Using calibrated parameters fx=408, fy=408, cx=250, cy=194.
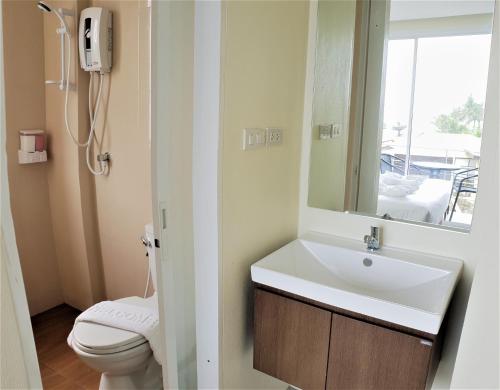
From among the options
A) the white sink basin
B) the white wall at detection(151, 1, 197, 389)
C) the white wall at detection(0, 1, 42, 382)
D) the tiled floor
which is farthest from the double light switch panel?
the tiled floor

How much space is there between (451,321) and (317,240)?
0.62 meters

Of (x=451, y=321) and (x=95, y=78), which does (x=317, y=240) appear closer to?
(x=451, y=321)

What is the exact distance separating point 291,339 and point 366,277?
409 mm

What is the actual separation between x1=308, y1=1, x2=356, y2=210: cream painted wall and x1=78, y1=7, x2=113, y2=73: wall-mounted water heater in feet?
3.89

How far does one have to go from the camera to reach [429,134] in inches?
65.4

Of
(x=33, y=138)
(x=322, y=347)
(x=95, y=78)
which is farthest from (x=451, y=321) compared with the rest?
(x=33, y=138)

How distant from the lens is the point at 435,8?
160 centimetres

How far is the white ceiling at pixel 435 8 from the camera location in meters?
1.52

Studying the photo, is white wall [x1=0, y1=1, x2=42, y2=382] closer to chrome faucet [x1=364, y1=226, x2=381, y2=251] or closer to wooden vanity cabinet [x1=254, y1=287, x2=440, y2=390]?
wooden vanity cabinet [x1=254, y1=287, x2=440, y2=390]

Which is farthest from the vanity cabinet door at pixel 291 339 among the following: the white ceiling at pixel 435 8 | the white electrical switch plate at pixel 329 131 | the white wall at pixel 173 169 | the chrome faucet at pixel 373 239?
the white ceiling at pixel 435 8

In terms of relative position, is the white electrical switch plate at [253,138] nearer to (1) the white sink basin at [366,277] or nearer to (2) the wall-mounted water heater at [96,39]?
(1) the white sink basin at [366,277]

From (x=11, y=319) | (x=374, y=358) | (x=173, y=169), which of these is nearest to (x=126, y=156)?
(x=173, y=169)

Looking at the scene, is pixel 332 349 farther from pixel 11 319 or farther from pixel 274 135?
pixel 11 319

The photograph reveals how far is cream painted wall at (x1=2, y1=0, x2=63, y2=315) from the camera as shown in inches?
94.6
